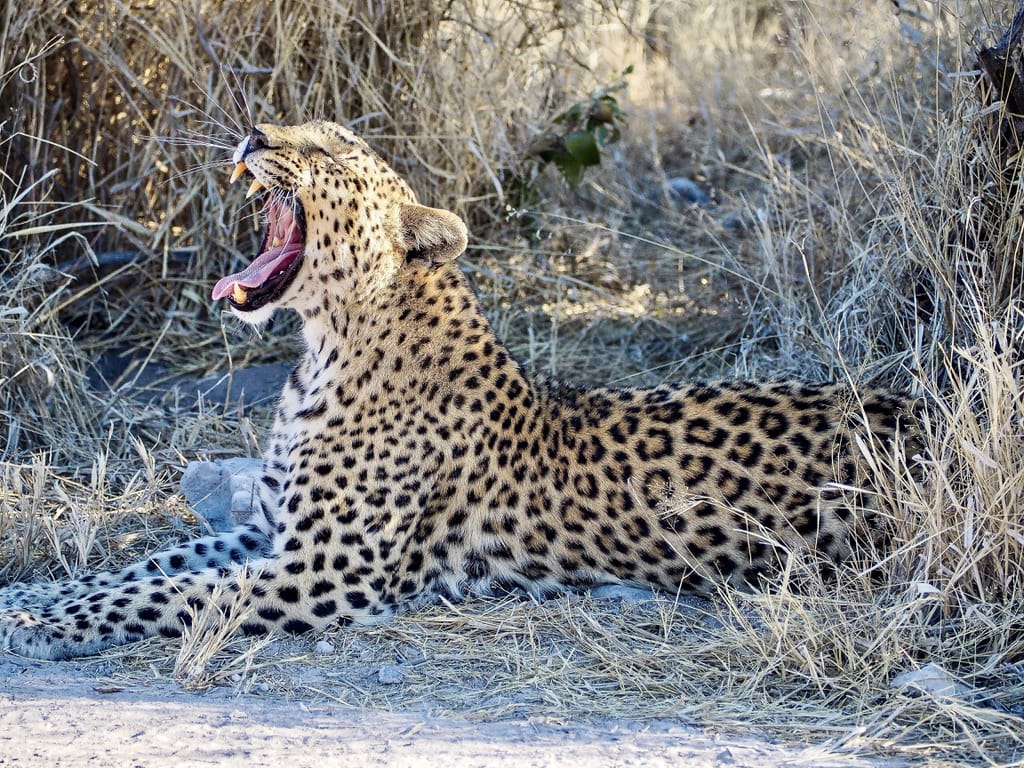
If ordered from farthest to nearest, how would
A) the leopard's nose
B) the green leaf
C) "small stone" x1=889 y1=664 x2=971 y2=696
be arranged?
the green leaf < the leopard's nose < "small stone" x1=889 y1=664 x2=971 y2=696

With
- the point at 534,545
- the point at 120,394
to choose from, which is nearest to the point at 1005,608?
the point at 534,545

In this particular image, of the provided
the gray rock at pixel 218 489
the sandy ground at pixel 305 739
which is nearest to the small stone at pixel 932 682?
the sandy ground at pixel 305 739

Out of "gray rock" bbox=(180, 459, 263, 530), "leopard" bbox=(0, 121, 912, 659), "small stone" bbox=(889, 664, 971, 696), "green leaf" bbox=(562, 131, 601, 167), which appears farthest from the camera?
"green leaf" bbox=(562, 131, 601, 167)

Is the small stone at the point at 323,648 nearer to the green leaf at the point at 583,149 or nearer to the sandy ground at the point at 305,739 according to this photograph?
the sandy ground at the point at 305,739

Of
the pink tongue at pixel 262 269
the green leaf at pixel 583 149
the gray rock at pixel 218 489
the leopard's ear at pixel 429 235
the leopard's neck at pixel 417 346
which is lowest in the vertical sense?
the gray rock at pixel 218 489

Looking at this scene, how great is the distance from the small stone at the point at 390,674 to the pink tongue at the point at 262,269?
4.79 feet

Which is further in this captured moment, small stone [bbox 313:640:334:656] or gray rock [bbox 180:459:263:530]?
gray rock [bbox 180:459:263:530]

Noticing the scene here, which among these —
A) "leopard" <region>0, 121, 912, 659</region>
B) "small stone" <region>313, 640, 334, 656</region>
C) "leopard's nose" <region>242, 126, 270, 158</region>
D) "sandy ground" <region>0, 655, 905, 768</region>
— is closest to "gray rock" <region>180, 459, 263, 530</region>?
"leopard" <region>0, 121, 912, 659</region>

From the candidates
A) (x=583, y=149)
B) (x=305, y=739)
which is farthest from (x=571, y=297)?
(x=305, y=739)

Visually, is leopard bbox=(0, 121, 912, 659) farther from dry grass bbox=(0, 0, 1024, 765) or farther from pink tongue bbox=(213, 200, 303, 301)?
dry grass bbox=(0, 0, 1024, 765)

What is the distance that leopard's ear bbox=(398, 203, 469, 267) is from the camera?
500cm

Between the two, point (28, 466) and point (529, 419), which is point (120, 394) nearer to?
point (28, 466)

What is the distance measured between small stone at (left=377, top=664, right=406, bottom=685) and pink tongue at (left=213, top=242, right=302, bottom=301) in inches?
57.5

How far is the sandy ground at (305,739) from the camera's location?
363 cm
